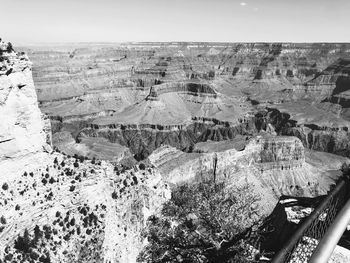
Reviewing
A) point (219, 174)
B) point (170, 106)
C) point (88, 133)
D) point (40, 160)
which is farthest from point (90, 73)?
point (40, 160)

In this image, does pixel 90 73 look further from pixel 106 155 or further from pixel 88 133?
pixel 106 155

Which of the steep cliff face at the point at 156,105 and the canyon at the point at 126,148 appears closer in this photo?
the canyon at the point at 126,148

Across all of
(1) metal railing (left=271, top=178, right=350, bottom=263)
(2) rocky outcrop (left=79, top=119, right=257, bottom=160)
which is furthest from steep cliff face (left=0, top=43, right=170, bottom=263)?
(2) rocky outcrop (left=79, top=119, right=257, bottom=160)

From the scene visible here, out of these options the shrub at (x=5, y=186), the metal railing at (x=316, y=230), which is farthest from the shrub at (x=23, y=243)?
the metal railing at (x=316, y=230)

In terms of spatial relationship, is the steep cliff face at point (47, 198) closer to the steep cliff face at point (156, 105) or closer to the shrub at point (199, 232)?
the shrub at point (199, 232)

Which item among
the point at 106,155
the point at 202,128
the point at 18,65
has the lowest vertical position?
the point at 202,128

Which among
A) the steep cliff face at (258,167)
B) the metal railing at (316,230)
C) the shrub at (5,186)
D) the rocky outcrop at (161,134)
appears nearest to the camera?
the metal railing at (316,230)

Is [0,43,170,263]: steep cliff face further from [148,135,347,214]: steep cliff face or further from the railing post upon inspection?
[148,135,347,214]: steep cliff face
